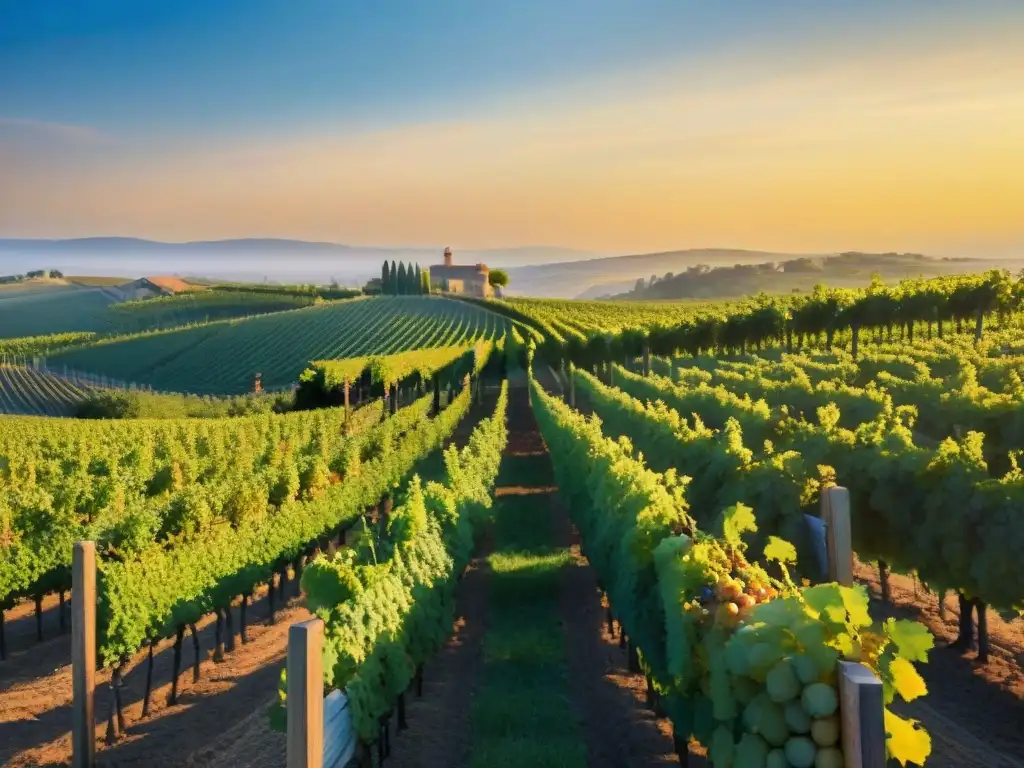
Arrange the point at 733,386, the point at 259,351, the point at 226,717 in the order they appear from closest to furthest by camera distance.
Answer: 1. the point at 226,717
2. the point at 733,386
3. the point at 259,351

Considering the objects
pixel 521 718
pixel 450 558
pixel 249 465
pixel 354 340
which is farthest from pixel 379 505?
pixel 354 340

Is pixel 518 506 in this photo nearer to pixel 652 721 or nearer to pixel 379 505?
pixel 379 505

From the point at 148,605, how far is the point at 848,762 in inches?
342

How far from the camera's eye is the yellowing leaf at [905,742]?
380 cm

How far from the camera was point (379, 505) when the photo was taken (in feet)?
68.6

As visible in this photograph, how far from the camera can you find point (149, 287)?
172m

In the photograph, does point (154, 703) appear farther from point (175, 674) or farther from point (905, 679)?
point (905, 679)

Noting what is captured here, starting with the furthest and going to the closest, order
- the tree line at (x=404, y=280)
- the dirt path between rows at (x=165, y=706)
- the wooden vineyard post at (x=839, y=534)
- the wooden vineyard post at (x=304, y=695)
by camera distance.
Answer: the tree line at (x=404, y=280), the dirt path between rows at (x=165, y=706), the wooden vineyard post at (x=839, y=534), the wooden vineyard post at (x=304, y=695)

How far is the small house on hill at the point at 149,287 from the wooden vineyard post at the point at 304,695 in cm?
17554

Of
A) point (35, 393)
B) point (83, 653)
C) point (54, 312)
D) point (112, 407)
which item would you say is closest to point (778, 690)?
point (83, 653)

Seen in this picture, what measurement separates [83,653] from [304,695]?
4.10m

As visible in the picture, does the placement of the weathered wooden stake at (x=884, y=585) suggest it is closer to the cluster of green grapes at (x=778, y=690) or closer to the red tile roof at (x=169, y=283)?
the cluster of green grapes at (x=778, y=690)

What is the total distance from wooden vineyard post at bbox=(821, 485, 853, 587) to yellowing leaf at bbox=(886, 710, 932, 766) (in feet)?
5.80

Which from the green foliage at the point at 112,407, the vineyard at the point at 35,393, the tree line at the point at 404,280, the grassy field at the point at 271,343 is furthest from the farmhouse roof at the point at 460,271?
the green foliage at the point at 112,407
